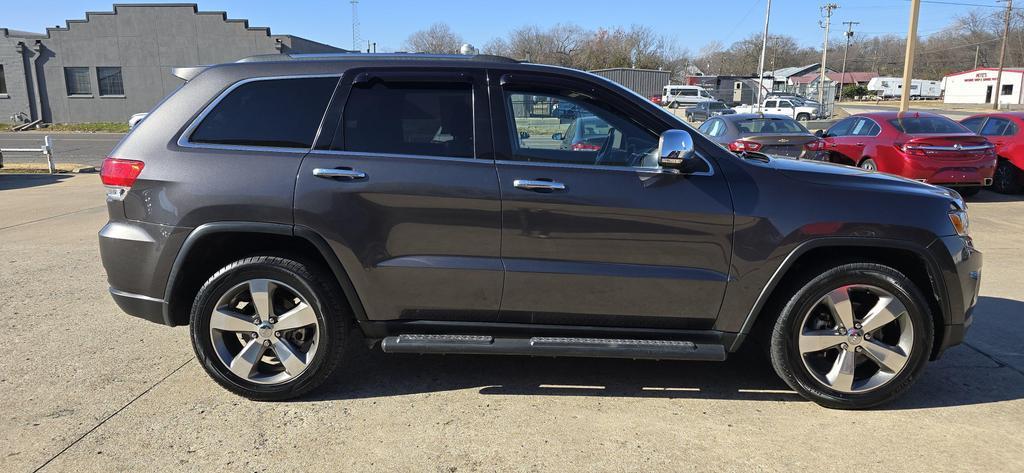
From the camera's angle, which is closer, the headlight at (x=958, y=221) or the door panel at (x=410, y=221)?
the door panel at (x=410, y=221)

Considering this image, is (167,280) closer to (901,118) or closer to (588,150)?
(588,150)

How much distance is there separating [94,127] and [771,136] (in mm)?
37065

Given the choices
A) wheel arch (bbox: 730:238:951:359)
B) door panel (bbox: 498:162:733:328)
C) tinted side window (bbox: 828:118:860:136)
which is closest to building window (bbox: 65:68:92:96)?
tinted side window (bbox: 828:118:860:136)

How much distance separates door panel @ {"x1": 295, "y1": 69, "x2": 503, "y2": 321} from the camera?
11.0 feet

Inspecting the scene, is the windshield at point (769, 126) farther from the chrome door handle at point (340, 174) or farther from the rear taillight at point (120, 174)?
the rear taillight at point (120, 174)

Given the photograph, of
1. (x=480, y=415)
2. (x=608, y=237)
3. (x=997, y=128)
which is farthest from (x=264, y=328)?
(x=997, y=128)

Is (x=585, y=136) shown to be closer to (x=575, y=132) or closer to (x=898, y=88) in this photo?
(x=575, y=132)

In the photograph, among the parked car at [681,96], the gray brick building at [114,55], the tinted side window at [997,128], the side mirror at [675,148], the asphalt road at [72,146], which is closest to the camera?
the side mirror at [675,148]

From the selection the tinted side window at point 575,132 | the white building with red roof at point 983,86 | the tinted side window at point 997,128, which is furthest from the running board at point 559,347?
the white building with red roof at point 983,86

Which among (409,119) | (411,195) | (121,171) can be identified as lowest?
(411,195)

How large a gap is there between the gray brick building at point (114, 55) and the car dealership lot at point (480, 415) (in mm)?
34453

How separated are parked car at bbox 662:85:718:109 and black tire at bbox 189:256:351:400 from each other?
153 feet

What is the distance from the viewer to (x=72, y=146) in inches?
995

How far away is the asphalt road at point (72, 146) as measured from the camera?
1928 centimetres
